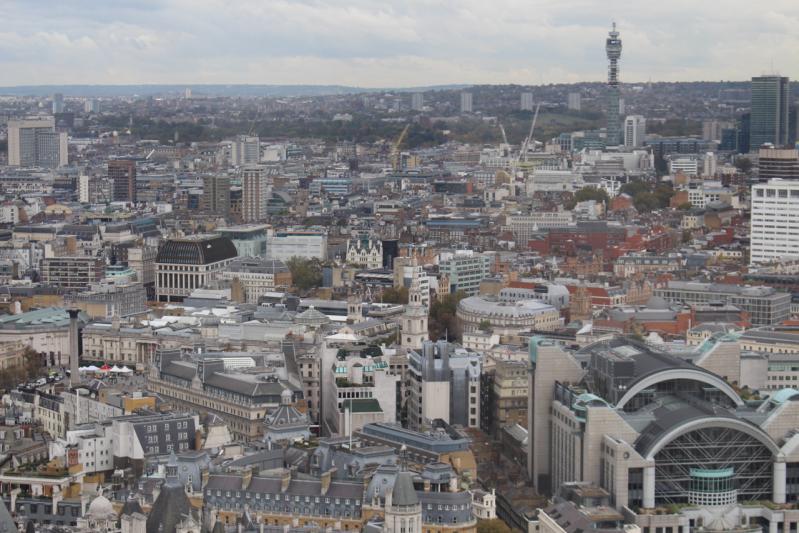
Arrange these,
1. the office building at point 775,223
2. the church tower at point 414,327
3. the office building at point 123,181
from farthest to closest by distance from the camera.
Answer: the office building at point 123,181 < the office building at point 775,223 < the church tower at point 414,327

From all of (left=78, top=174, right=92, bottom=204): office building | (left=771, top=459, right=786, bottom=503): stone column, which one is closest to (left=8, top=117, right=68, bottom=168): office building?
(left=78, top=174, right=92, bottom=204): office building

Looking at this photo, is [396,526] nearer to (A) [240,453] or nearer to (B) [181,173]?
(A) [240,453]

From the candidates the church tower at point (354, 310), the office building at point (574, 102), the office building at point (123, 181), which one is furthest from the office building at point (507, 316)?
the office building at point (574, 102)

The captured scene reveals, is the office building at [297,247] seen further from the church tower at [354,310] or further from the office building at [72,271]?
the church tower at [354,310]

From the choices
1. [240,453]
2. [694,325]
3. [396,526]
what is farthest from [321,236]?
[396,526]

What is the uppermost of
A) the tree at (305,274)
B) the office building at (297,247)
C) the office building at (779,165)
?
the office building at (779,165)

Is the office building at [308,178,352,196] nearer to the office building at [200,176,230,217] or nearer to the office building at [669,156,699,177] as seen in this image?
the office building at [200,176,230,217]

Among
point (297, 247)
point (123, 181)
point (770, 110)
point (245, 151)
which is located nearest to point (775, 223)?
point (297, 247)

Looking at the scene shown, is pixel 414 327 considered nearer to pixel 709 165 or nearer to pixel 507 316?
pixel 507 316
